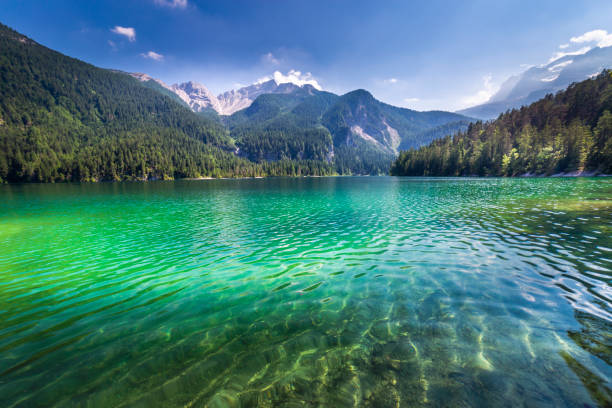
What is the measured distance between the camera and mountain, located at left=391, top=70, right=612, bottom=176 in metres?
105

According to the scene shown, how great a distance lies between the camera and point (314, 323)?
26.0 feet

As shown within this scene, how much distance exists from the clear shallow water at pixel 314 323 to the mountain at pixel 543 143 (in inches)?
5378

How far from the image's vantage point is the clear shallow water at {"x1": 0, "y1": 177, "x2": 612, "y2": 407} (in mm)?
5227

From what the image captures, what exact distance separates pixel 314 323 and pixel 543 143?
583 ft

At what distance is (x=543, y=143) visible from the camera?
410 feet

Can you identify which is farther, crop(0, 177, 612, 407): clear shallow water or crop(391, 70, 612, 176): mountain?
crop(391, 70, 612, 176): mountain

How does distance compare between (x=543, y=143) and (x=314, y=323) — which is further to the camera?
(x=543, y=143)

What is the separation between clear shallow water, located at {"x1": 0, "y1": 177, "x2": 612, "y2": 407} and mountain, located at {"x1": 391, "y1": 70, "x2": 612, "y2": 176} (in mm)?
136589

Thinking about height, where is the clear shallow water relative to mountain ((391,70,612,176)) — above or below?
below

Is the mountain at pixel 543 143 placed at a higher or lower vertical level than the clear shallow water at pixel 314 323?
higher

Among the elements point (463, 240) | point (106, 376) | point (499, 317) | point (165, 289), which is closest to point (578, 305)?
point (499, 317)

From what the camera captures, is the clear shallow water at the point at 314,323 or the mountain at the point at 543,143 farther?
the mountain at the point at 543,143

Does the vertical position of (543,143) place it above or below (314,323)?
above

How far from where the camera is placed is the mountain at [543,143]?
105 metres
